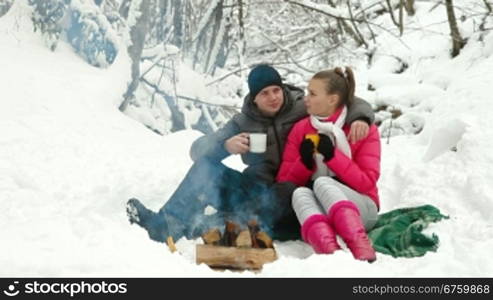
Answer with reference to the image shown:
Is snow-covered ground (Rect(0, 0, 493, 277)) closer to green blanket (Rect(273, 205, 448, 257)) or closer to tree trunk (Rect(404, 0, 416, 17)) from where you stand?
green blanket (Rect(273, 205, 448, 257))

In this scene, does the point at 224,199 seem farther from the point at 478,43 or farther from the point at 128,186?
the point at 478,43

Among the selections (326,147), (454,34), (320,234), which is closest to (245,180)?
(326,147)

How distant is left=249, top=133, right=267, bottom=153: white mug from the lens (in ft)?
11.0

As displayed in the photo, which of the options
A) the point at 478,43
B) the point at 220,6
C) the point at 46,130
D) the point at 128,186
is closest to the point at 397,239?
Answer: the point at 128,186

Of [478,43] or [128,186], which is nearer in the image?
[128,186]

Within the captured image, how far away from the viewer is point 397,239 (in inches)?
114

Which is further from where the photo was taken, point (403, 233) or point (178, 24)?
point (178, 24)

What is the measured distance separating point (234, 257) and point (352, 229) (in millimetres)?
529

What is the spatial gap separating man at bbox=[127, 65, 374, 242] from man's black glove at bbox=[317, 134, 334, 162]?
0.74ft

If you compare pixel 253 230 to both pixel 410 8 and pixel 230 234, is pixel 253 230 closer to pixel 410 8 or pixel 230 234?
pixel 230 234

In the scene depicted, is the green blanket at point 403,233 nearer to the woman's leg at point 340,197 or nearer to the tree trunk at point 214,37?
the woman's leg at point 340,197

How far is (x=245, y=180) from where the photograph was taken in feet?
11.2

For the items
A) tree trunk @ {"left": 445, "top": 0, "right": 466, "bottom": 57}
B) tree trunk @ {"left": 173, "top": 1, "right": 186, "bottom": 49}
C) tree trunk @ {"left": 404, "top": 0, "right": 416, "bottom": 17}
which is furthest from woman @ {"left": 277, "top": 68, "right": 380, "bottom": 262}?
tree trunk @ {"left": 404, "top": 0, "right": 416, "bottom": 17}

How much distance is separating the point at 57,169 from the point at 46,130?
57 cm
